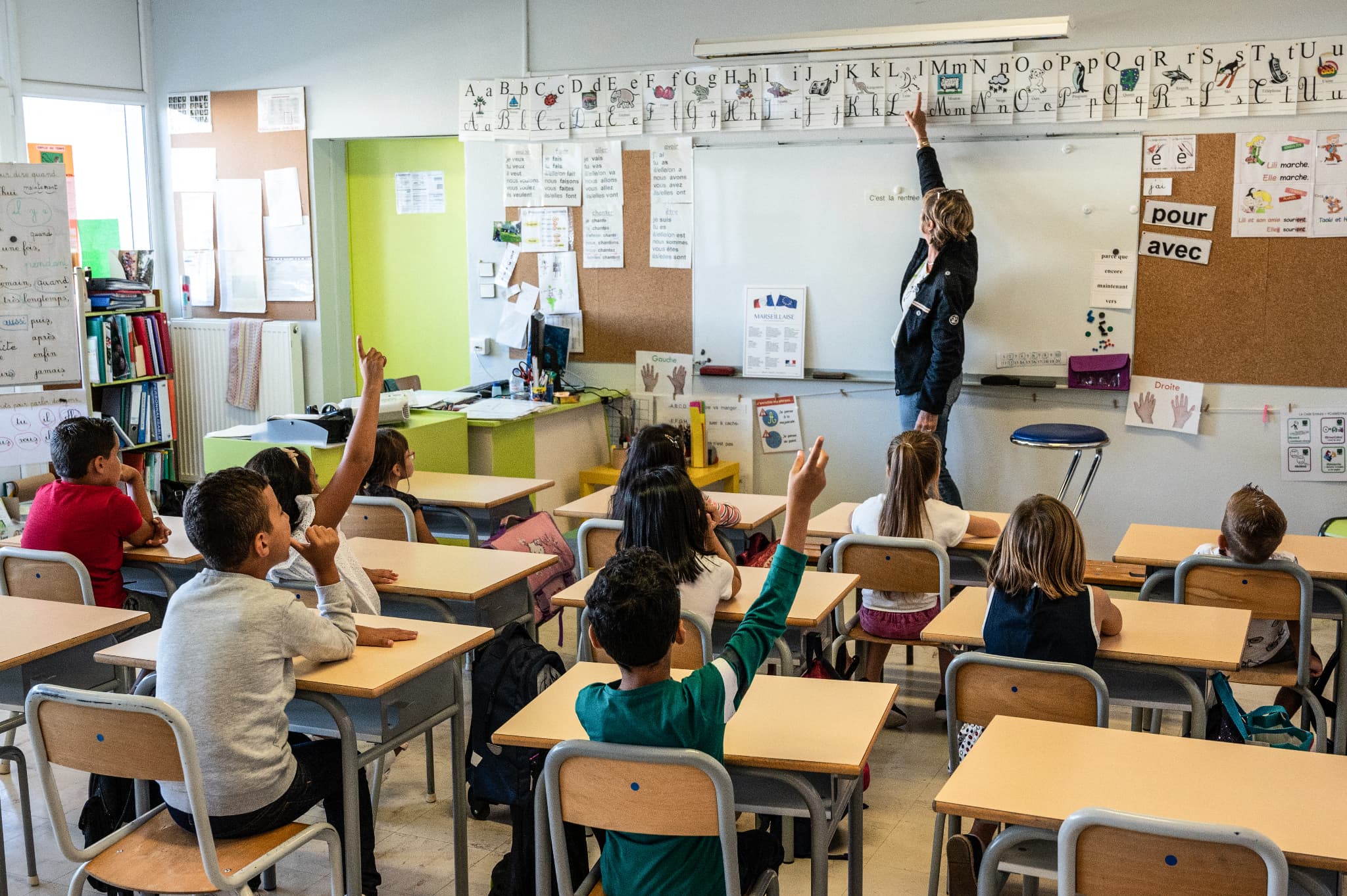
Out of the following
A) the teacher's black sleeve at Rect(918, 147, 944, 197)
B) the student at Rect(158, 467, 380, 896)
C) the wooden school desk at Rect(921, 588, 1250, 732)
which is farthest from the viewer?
the teacher's black sleeve at Rect(918, 147, 944, 197)

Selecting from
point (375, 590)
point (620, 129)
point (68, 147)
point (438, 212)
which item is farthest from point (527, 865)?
point (68, 147)

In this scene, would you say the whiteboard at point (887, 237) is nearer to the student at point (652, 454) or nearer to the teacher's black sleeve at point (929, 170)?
the teacher's black sleeve at point (929, 170)

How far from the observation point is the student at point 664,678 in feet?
6.23

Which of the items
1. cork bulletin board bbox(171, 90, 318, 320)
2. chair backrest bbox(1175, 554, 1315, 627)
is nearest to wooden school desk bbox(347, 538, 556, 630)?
chair backrest bbox(1175, 554, 1315, 627)

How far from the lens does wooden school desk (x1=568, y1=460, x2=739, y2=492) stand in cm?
603

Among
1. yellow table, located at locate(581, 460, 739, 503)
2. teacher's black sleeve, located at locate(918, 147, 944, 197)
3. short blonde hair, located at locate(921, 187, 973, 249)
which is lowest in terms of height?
yellow table, located at locate(581, 460, 739, 503)

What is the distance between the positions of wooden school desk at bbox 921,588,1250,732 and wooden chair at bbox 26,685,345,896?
159 centimetres

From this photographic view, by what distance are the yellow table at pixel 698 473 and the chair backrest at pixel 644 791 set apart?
4.07 m

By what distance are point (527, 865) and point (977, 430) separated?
3677mm

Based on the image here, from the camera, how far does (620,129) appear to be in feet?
20.3

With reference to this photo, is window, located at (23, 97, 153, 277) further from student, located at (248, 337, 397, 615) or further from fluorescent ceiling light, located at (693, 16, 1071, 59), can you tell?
student, located at (248, 337, 397, 615)

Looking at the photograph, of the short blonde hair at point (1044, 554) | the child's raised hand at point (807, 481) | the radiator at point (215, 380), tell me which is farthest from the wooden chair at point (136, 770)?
the radiator at point (215, 380)

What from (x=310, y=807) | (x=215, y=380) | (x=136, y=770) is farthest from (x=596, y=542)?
(x=215, y=380)

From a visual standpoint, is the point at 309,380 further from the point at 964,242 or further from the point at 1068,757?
the point at 1068,757
